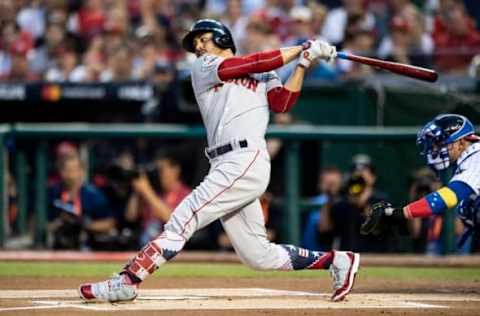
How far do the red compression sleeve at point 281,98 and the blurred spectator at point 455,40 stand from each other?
529 centimetres

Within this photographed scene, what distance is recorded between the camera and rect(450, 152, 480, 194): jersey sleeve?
6.35m

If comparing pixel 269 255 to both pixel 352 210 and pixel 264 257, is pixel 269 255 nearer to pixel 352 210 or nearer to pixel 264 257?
pixel 264 257

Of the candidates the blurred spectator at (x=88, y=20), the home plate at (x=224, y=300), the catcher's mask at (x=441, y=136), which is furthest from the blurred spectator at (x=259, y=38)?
the catcher's mask at (x=441, y=136)

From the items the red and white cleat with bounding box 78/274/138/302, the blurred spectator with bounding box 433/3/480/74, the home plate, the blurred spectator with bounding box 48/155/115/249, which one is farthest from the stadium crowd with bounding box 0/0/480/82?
the red and white cleat with bounding box 78/274/138/302

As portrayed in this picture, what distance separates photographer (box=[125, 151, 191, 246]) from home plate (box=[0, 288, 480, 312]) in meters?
3.68

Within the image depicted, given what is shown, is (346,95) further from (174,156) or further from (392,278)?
(392,278)

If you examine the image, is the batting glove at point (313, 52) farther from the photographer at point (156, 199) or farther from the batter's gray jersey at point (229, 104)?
the photographer at point (156, 199)

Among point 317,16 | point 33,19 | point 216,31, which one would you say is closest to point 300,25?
point 317,16

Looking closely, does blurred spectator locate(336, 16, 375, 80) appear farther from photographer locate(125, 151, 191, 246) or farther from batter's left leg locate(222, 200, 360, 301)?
batter's left leg locate(222, 200, 360, 301)

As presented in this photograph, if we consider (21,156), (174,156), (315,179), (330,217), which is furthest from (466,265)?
(21,156)

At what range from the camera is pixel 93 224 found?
37.1ft

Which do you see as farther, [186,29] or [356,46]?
Result: [356,46]

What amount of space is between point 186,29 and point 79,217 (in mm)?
2132

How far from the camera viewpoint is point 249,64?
20.4 feet
